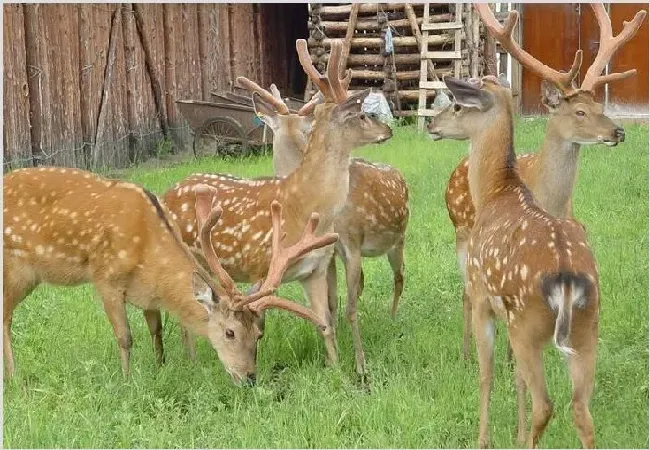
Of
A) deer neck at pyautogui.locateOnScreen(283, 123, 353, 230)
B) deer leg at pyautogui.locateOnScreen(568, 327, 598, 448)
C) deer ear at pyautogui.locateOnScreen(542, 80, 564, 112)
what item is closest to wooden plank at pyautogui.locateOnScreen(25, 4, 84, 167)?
deer neck at pyautogui.locateOnScreen(283, 123, 353, 230)

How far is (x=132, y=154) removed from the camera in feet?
45.2

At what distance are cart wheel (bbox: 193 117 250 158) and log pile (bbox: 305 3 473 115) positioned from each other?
441 cm

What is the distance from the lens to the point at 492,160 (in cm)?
509

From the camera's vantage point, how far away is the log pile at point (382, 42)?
18.0 metres

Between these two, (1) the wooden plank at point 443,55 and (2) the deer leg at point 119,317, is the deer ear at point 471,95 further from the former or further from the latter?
(1) the wooden plank at point 443,55

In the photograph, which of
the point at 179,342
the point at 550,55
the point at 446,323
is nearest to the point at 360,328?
the point at 446,323

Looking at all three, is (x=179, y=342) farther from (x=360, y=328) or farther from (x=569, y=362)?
(x=569, y=362)

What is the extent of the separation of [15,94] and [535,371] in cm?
842

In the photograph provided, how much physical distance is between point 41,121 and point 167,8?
144 inches

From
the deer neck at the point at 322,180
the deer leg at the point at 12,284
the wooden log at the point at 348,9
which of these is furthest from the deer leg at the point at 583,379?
the wooden log at the point at 348,9

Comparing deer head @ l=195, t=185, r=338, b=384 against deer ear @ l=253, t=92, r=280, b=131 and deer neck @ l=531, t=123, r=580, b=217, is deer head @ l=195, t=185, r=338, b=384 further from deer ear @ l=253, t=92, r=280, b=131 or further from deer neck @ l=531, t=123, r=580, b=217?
deer ear @ l=253, t=92, r=280, b=131

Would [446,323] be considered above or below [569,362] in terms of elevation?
below

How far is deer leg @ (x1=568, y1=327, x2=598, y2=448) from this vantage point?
151 inches

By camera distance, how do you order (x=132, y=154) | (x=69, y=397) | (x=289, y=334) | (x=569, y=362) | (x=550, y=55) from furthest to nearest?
(x=550, y=55) < (x=132, y=154) < (x=289, y=334) < (x=69, y=397) < (x=569, y=362)
